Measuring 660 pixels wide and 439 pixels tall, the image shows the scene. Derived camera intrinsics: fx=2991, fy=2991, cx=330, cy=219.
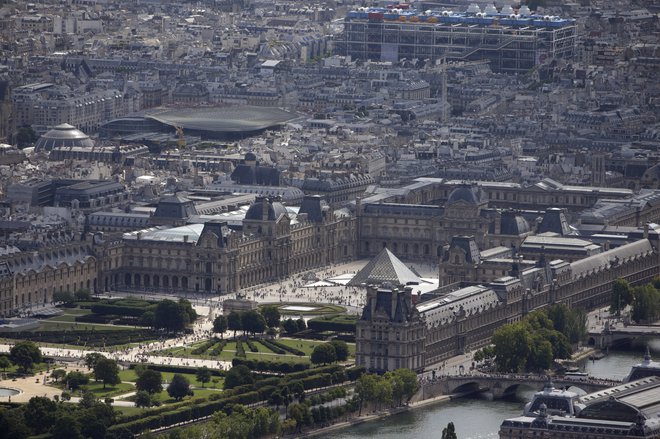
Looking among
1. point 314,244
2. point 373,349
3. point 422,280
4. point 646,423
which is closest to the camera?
point 646,423

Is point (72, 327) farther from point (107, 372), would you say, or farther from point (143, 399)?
point (143, 399)

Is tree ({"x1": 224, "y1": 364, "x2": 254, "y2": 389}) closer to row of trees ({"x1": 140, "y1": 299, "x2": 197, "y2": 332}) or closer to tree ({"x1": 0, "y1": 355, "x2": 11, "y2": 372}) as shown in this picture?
tree ({"x1": 0, "y1": 355, "x2": 11, "y2": 372})

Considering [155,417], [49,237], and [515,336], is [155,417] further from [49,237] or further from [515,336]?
[49,237]

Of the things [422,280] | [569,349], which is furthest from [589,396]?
[422,280]

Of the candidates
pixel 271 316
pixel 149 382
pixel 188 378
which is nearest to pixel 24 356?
pixel 188 378

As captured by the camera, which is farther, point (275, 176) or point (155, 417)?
point (275, 176)

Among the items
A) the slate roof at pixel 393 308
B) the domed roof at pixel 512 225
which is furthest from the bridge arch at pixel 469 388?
A: the domed roof at pixel 512 225

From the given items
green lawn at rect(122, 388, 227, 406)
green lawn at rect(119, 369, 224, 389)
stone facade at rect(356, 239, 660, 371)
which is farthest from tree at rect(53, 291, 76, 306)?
green lawn at rect(122, 388, 227, 406)
